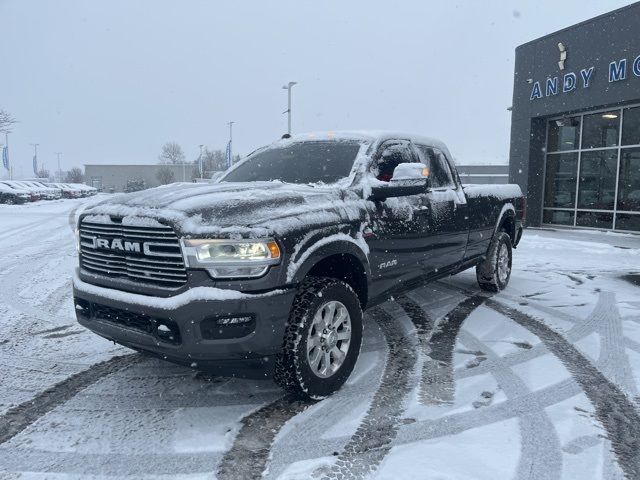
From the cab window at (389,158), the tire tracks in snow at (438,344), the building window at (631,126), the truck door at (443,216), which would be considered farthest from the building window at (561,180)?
the cab window at (389,158)

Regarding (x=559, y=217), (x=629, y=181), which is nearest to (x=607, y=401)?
(x=629, y=181)

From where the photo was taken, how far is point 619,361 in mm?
4129

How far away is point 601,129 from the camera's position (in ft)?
50.4

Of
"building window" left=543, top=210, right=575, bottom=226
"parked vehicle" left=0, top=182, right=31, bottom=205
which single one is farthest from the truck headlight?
"parked vehicle" left=0, top=182, right=31, bottom=205

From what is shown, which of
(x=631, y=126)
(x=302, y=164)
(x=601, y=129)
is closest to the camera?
(x=302, y=164)

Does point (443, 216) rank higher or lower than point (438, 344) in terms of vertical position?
higher

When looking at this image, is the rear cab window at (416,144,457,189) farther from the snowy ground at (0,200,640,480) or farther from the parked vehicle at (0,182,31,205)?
the parked vehicle at (0,182,31,205)

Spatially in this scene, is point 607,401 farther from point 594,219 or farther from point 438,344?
point 594,219

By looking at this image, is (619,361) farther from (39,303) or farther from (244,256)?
(39,303)

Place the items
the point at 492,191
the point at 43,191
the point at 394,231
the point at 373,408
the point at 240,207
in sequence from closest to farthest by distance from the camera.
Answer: the point at 240,207 → the point at 373,408 → the point at 394,231 → the point at 492,191 → the point at 43,191

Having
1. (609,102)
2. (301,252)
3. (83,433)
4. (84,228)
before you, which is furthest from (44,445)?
(609,102)

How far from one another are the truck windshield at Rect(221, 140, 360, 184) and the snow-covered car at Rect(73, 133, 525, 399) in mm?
19

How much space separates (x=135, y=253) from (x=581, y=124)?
16170 millimetres

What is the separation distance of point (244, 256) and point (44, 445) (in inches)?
59.2
